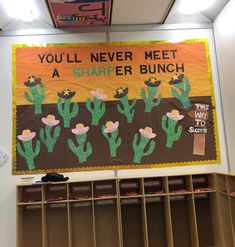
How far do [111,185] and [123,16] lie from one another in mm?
2137

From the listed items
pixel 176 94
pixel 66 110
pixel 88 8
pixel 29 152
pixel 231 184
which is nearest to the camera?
pixel 231 184

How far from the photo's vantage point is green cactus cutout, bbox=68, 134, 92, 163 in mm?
3715

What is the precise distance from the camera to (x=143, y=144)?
378 cm

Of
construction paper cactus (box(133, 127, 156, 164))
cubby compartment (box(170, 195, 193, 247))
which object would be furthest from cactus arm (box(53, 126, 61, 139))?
cubby compartment (box(170, 195, 193, 247))

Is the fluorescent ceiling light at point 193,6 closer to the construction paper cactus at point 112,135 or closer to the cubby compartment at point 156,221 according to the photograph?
the construction paper cactus at point 112,135

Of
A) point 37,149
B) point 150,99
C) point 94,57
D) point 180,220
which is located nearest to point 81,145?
point 37,149

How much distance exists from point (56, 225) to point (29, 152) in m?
0.95

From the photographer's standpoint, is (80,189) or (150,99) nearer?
(80,189)

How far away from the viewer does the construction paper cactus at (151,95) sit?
3854 millimetres

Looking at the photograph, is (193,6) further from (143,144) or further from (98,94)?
(143,144)

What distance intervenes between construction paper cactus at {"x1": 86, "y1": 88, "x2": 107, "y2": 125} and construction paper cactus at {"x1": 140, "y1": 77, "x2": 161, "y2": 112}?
1.72 feet

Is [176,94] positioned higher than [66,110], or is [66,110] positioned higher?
[176,94]

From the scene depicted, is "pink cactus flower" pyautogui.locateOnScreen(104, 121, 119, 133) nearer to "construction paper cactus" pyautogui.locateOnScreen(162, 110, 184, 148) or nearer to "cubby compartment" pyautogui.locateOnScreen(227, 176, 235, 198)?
"construction paper cactus" pyautogui.locateOnScreen(162, 110, 184, 148)

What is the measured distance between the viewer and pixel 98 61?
154 inches
